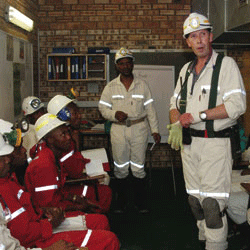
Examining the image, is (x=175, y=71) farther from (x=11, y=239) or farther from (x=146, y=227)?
(x=11, y=239)

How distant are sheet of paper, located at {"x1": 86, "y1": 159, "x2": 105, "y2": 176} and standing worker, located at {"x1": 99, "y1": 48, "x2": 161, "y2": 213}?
1.01 metres

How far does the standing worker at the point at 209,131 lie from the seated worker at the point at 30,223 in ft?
3.17

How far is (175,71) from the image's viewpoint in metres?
7.93

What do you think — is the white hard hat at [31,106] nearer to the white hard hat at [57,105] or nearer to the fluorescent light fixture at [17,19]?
the white hard hat at [57,105]

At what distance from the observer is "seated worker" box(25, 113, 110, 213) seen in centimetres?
296

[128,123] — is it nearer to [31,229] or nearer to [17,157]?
[17,157]

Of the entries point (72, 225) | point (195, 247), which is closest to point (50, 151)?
point (72, 225)

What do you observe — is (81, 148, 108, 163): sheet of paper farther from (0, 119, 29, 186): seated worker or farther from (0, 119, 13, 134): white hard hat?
(0, 119, 13, 134): white hard hat

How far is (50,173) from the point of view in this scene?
2980 millimetres

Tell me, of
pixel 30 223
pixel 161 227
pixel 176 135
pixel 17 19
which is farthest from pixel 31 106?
pixel 30 223

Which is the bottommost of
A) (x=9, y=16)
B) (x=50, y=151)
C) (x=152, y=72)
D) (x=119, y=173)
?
(x=119, y=173)

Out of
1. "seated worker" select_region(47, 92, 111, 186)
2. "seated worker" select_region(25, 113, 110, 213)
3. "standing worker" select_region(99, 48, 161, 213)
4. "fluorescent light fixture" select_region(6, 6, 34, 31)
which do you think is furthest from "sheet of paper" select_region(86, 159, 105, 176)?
"fluorescent light fixture" select_region(6, 6, 34, 31)

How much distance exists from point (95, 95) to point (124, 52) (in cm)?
290

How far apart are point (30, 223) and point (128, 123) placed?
→ 9.35 ft
